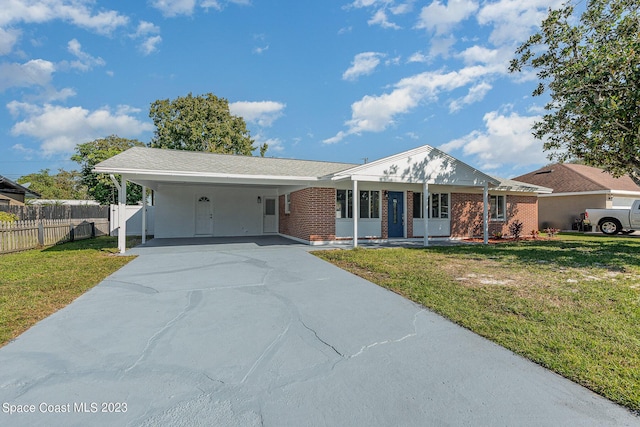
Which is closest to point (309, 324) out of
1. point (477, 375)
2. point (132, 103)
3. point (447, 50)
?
point (477, 375)

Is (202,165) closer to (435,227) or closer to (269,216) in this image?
(269,216)

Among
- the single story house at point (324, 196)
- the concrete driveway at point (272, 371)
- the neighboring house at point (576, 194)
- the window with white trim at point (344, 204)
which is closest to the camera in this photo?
the concrete driveway at point (272, 371)

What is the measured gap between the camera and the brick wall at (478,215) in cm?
1479

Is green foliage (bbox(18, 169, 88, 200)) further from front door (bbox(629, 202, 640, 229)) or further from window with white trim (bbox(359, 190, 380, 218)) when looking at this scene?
front door (bbox(629, 202, 640, 229))

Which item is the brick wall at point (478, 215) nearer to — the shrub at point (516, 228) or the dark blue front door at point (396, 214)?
the shrub at point (516, 228)

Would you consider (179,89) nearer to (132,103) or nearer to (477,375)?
(132,103)

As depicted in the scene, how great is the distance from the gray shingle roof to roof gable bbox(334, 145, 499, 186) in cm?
177

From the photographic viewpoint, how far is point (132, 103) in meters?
25.9

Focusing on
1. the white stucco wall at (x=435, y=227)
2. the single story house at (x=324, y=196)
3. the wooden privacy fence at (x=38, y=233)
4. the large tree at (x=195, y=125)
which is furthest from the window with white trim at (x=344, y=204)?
the large tree at (x=195, y=125)

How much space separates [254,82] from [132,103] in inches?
546

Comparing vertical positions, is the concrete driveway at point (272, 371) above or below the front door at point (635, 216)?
below

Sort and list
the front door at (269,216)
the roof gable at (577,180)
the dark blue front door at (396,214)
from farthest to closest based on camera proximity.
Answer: the roof gable at (577,180) → the front door at (269,216) → the dark blue front door at (396,214)

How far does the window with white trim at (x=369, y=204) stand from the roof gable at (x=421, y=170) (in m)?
1.86

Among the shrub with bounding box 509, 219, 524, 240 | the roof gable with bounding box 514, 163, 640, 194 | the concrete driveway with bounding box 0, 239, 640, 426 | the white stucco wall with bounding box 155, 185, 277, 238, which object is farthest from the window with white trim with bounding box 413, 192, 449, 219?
the roof gable with bounding box 514, 163, 640, 194
